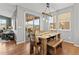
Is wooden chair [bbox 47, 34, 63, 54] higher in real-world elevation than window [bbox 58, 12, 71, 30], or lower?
lower

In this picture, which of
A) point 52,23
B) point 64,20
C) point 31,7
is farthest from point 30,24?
point 64,20

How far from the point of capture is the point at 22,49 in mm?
2188

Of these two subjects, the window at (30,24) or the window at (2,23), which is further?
the window at (30,24)

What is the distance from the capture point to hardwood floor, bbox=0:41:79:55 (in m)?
2.15

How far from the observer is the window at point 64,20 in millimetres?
2234

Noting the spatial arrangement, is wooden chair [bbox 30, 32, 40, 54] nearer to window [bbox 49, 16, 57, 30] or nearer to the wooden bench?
the wooden bench

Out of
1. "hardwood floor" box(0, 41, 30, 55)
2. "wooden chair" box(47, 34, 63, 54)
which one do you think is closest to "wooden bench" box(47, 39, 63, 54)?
"wooden chair" box(47, 34, 63, 54)

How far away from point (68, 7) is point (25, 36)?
1.03 m

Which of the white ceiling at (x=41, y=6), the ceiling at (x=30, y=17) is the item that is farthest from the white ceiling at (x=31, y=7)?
the ceiling at (x=30, y=17)

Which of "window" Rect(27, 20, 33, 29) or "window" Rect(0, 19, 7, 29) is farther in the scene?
"window" Rect(27, 20, 33, 29)

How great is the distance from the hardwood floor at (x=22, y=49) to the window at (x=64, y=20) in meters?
0.33

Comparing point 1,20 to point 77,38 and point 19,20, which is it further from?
point 77,38

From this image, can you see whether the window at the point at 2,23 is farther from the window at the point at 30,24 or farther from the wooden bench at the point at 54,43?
the wooden bench at the point at 54,43

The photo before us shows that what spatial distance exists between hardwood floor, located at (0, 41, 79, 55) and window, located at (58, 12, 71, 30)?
0.33 metres
